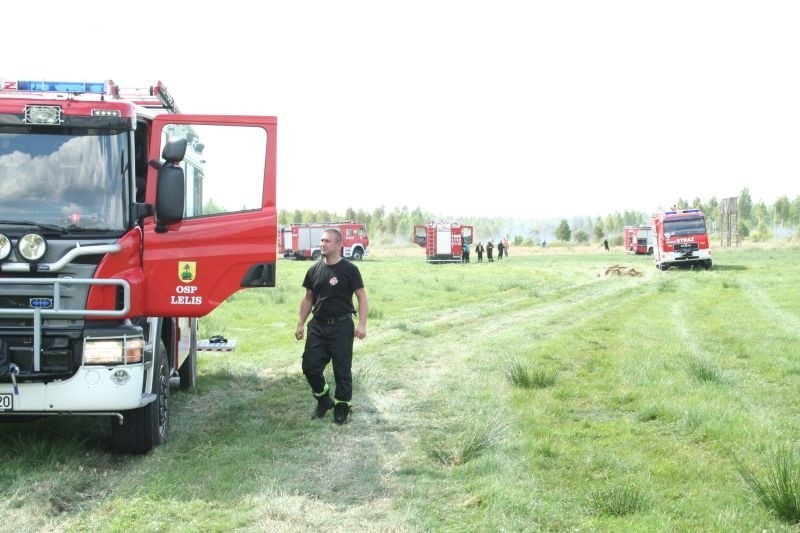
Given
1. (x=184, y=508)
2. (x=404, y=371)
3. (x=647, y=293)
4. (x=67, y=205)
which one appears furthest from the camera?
(x=647, y=293)

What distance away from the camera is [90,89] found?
6.64 meters

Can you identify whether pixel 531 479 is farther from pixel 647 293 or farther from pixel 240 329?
pixel 647 293

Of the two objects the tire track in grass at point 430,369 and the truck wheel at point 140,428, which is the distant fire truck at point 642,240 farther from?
the truck wheel at point 140,428

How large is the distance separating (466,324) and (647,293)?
887 centimetres

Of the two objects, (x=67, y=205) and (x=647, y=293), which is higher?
(x=67, y=205)

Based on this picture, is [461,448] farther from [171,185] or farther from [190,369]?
[190,369]

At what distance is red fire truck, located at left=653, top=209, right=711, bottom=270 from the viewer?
35562 mm

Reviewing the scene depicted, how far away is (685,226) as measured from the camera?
35.8m

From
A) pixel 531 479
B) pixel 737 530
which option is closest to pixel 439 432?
pixel 531 479

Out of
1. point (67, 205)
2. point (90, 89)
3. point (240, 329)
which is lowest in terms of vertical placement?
point (240, 329)

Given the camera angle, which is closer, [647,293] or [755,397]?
[755,397]

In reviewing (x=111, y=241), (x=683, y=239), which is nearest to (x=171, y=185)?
(x=111, y=241)

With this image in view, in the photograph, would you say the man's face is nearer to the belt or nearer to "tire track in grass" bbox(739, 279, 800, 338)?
the belt

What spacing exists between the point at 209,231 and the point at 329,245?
4.14 feet
